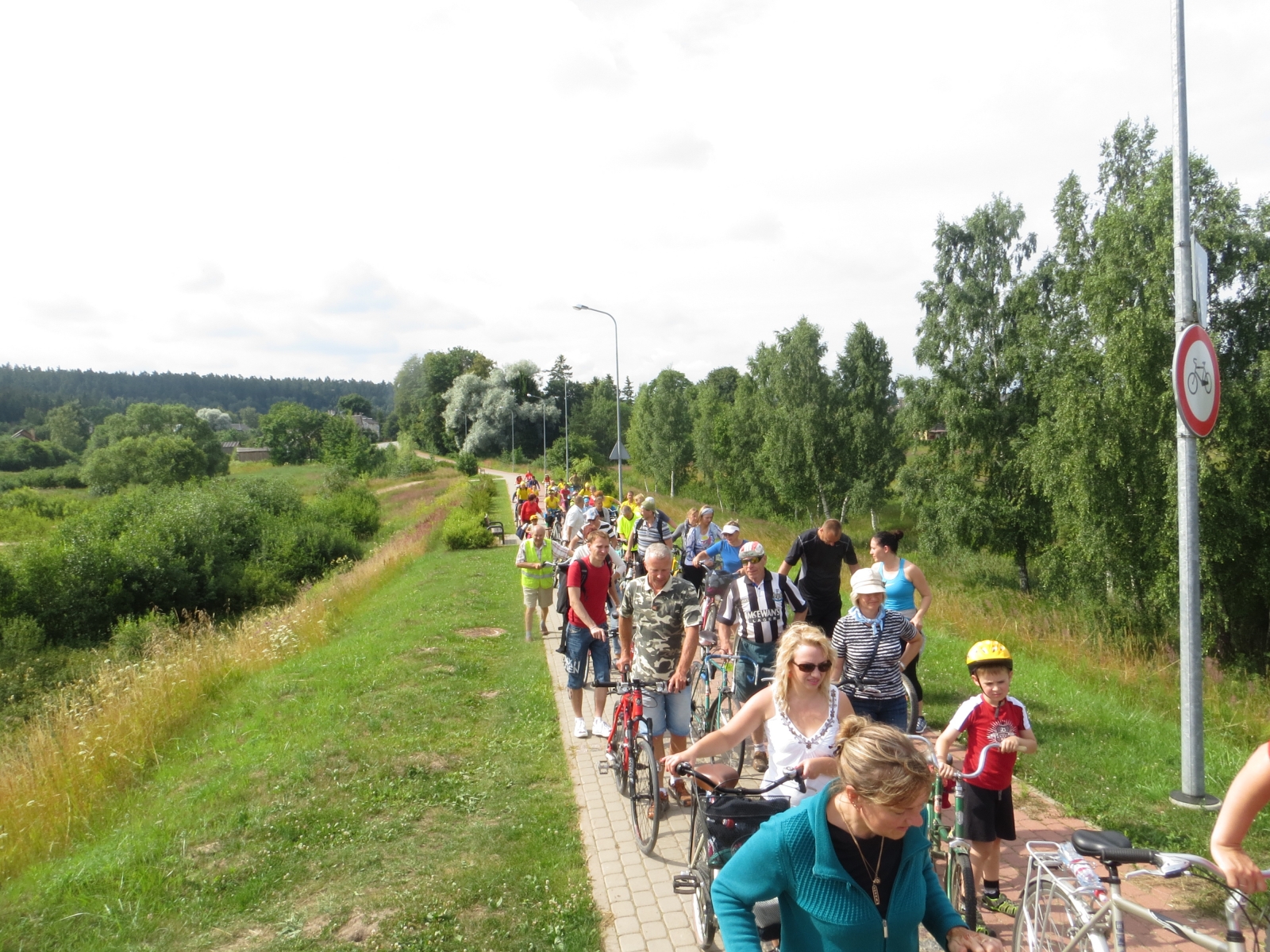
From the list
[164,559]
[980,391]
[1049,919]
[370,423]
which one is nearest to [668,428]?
[980,391]

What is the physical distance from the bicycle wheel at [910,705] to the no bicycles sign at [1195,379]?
2.58m

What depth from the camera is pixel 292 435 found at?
114 meters

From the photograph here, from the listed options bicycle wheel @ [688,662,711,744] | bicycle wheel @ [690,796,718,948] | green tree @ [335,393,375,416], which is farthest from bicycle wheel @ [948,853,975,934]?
green tree @ [335,393,375,416]

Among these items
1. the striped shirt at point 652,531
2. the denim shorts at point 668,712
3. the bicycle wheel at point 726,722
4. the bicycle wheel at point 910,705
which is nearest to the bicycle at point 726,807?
the denim shorts at point 668,712

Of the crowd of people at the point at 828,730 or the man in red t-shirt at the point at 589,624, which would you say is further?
the man in red t-shirt at the point at 589,624

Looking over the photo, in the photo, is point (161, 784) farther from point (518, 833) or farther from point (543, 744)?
point (518, 833)

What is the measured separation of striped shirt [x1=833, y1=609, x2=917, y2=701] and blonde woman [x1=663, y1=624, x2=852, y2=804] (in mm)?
1747

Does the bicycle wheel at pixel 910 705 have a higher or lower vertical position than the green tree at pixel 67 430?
lower

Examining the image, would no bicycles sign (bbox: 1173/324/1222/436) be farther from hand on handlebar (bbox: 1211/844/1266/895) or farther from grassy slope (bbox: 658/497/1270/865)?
hand on handlebar (bbox: 1211/844/1266/895)

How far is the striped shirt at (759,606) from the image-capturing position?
20.7 ft

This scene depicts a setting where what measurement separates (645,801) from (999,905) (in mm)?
2227

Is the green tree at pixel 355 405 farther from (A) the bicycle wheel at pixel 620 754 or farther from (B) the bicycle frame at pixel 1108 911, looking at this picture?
(B) the bicycle frame at pixel 1108 911

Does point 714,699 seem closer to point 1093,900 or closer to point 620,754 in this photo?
point 620,754

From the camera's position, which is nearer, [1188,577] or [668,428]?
[1188,577]
